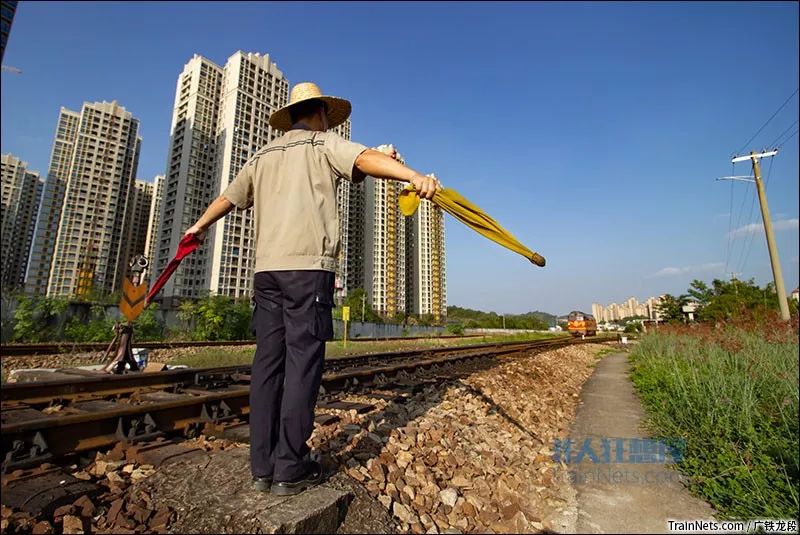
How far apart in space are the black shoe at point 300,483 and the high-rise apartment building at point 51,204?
73115 millimetres

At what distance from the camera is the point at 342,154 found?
198 centimetres

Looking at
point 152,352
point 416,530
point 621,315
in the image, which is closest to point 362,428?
point 416,530

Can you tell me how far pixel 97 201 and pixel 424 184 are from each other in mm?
71119

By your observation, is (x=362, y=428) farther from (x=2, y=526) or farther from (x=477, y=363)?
(x=477, y=363)

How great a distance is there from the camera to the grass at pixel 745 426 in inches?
87.3

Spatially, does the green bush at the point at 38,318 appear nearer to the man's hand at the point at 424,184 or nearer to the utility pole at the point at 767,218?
the man's hand at the point at 424,184

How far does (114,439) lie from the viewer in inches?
105

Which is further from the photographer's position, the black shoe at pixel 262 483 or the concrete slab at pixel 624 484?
the concrete slab at pixel 624 484

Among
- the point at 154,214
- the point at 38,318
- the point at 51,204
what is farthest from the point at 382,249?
the point at 38,318

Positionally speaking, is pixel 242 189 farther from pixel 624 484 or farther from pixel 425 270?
pixel 425 270

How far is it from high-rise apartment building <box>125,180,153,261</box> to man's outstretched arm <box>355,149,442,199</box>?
75112 mm

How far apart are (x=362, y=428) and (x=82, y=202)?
70593 mm

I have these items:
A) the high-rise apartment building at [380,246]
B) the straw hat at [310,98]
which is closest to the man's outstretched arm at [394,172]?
the straw hat at [310,98]

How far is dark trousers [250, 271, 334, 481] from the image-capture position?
180cm
